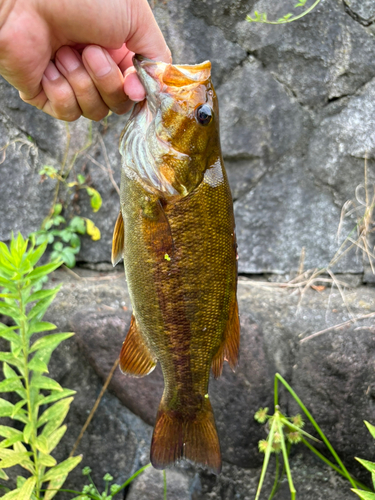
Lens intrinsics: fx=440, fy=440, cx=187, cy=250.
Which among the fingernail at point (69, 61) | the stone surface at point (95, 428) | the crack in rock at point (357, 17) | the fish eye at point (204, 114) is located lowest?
the stone surface at point (95, 428)

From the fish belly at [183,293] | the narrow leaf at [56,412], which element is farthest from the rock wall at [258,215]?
the fish belly at [183,293]

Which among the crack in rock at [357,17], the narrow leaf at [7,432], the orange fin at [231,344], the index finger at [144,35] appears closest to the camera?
the index finger at [144,35]

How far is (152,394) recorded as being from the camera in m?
2.22

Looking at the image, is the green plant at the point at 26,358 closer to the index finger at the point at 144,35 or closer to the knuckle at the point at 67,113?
the knuckle at the point at 67,113

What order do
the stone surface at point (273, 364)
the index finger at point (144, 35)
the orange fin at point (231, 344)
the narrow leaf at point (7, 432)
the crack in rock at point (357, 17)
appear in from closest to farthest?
the index finger at point (144, 35), the orange fin at point (231, 344), the narrow leaf at point (7, 432), the stone surface at point (273, 364), the crack in rock at point (357, 17)

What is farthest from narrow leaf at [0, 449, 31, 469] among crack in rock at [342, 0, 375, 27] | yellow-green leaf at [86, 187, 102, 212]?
crack in rock at [342, 0, 375, 27]

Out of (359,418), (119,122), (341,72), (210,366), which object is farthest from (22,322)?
(341,72)

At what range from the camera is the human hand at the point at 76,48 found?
1.37m

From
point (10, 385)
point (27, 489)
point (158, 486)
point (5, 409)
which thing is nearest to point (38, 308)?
point (10, 385)

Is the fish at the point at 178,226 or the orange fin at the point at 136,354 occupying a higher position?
the fish at the point at 178,226

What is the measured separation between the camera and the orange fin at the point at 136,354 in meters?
1.54

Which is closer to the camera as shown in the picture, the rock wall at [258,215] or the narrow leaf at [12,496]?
the narrow leaf at [12,496]

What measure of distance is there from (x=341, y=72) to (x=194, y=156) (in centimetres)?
135

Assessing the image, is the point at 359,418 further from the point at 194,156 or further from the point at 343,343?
the point at 194,156
